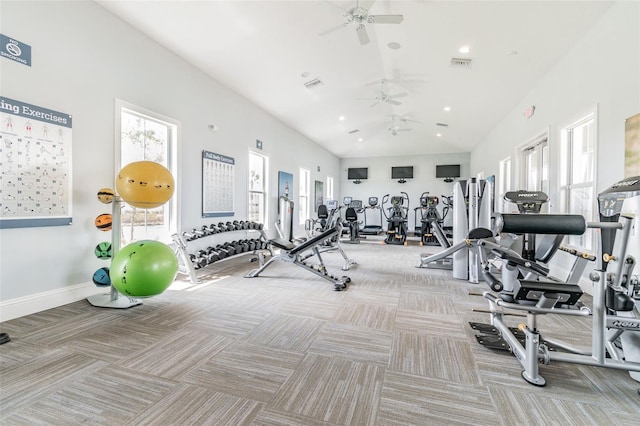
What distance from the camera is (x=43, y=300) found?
2.88 metres

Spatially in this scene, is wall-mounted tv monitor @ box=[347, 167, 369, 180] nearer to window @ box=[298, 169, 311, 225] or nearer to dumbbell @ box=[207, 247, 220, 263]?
window @ box=[298, 169, 311, 225]

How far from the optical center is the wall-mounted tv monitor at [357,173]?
13.0 metres

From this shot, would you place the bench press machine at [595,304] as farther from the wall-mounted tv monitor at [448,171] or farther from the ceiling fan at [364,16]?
the wall-mounted tv monitor at [448,171]

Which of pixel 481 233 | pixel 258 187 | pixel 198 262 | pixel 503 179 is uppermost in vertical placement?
pixel 503 179

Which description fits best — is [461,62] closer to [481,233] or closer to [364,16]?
[364,16]

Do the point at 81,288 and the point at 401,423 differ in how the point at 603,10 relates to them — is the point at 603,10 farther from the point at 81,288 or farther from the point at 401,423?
the point at 81,288

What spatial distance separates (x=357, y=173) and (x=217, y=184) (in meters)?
8.58

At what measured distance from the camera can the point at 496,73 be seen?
5.06m

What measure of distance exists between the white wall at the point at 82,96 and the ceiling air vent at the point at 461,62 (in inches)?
172

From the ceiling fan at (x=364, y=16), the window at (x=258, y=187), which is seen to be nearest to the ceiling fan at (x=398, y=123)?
the window at (x=258, y=187)

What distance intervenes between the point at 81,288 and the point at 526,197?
4790mm

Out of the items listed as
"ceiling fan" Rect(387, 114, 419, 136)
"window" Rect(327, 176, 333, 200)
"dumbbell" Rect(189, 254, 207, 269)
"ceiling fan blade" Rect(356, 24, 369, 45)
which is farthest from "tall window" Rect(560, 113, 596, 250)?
"window" Rect(327, 176, 333, 200)

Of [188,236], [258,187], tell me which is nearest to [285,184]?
[258,187]

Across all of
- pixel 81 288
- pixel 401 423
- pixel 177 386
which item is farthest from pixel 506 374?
pixel 81 288
